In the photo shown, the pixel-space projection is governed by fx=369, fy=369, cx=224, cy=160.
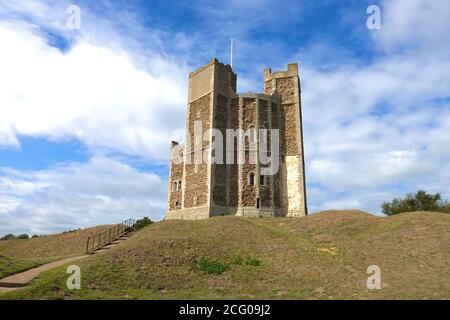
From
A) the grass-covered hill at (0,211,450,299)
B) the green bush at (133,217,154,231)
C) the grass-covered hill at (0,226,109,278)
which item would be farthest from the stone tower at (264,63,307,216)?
the grass-covered hill at (0,226,109,278)

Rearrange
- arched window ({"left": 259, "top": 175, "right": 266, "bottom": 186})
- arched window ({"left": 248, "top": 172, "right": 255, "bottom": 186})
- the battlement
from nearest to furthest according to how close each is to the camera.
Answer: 1. arched window ({"left": 248, "top": 172, "right": 255, "bottom": 186})
2. arched window ({"left": 259, "top": 175, "right": 266, "bottom": 186})
3. the battlement

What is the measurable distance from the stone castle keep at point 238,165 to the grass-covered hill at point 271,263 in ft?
25.1

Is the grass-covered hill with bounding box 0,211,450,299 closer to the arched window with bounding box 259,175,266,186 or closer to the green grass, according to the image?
the green grass

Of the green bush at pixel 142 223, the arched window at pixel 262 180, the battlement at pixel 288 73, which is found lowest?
the green bush at pixel 142 223

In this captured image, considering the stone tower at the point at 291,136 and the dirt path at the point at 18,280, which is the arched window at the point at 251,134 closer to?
the stone tower at the point at 291,136

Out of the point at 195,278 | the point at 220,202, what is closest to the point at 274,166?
the point at 220,202

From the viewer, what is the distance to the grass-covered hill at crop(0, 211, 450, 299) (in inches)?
591

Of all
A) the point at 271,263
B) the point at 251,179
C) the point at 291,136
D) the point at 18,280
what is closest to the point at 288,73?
the point at 291,136

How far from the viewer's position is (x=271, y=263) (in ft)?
65.6

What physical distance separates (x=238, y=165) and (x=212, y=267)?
18.6 metres

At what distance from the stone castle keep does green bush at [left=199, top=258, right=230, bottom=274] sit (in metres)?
14.2

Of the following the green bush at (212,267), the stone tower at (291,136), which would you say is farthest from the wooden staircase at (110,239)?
the stone tower at (291,136)

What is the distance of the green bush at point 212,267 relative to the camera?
18595 mm
